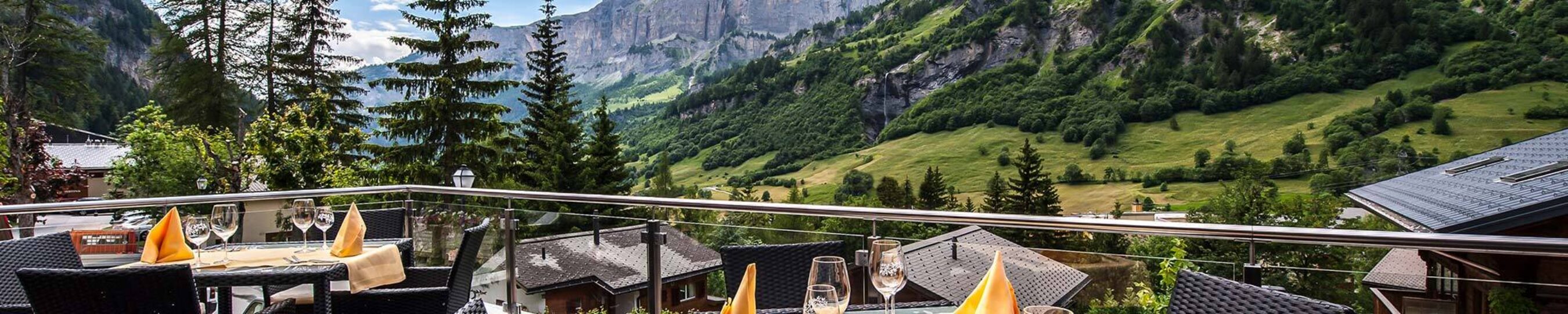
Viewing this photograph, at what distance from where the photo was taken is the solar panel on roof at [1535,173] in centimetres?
Answer: 1817

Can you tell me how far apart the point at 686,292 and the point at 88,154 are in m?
50.2

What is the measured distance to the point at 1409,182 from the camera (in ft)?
A: 84.2

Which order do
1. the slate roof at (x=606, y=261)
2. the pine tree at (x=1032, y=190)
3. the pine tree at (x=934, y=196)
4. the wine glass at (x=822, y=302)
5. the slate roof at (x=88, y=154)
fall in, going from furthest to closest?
the pine tree at (x=934, y=196) < the pine tree at (x=1032, y=190) < the slate roof at (x=88, y=154) < the slate roof at (x=606, y=261) < the wine glass at (x=822, y=302)

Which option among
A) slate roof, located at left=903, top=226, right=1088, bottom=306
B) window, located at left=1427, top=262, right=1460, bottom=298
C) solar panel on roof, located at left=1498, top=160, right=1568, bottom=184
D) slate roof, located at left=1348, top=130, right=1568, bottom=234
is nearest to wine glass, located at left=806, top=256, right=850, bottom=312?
slate roof, located at left=903, top=226, right=1088, bottom=306

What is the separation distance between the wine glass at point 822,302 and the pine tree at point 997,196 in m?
67.4

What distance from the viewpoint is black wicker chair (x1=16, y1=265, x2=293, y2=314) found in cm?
246

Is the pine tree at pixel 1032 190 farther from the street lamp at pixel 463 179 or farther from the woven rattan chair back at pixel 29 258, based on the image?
the woven rattan chair back at pixel 29 258

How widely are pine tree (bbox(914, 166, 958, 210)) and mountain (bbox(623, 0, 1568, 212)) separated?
19.1 feet

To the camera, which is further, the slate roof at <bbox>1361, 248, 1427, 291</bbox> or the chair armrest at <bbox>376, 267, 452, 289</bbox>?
the chair armrest at <bbox>376, 267, 452, 289</bbox>

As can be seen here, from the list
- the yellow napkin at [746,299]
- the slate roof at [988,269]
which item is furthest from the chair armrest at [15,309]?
the slate roof at [988,269]

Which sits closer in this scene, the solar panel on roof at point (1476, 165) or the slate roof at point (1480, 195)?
the slate roof at point (1480, 195)

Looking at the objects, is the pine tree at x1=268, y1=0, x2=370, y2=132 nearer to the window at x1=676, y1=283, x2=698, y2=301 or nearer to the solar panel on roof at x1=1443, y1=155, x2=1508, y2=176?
the window at x1=676, y1=283, x2=698, y2=301

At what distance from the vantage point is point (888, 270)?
196 cm

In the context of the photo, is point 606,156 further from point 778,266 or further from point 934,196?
point 778,266
